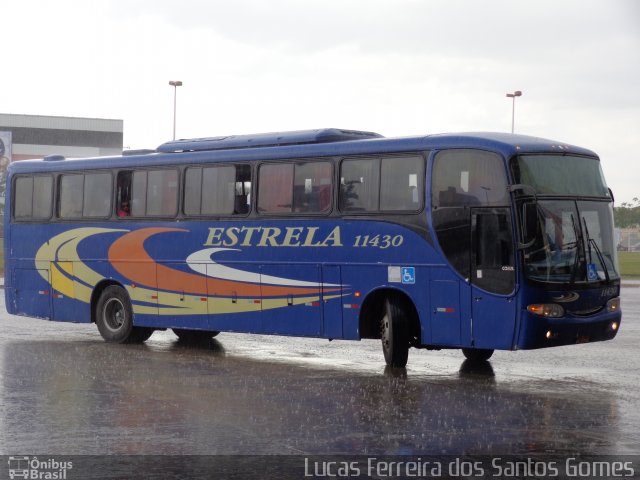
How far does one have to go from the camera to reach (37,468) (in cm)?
834

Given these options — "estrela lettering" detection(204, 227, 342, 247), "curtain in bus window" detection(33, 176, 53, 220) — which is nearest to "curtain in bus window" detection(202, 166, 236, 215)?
"estrela lettering" detection(204, 227, 342, 247)

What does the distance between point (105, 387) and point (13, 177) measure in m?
9.23

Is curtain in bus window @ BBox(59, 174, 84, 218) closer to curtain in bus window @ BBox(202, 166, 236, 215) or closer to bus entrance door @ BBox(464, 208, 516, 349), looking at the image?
curtain in bus window @ BBox(202, 166, 236, 215)

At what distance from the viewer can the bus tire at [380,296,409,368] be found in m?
15.3

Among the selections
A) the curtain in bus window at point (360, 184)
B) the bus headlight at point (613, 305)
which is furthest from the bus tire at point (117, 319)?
the bus headlight at point (613, 305)

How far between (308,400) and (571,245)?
4216 mm

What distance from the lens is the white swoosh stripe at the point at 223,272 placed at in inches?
667

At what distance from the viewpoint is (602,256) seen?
14.7 meters

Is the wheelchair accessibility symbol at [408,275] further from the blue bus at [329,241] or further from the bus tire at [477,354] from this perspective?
the bus tire at [477,354]

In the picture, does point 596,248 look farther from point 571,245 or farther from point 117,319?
point 117,319

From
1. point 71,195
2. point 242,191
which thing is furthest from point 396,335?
point 71,195

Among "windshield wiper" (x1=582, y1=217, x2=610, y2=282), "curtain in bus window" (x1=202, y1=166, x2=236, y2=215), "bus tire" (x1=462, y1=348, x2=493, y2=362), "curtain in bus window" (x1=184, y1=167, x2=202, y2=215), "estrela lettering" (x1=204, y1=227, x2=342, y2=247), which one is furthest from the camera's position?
"curtain in bus window" (x1=184, y1=167, x2=202, y2=215)

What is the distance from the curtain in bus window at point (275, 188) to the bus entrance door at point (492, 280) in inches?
132

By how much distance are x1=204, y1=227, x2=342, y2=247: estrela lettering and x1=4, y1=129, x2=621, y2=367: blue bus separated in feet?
0.09
